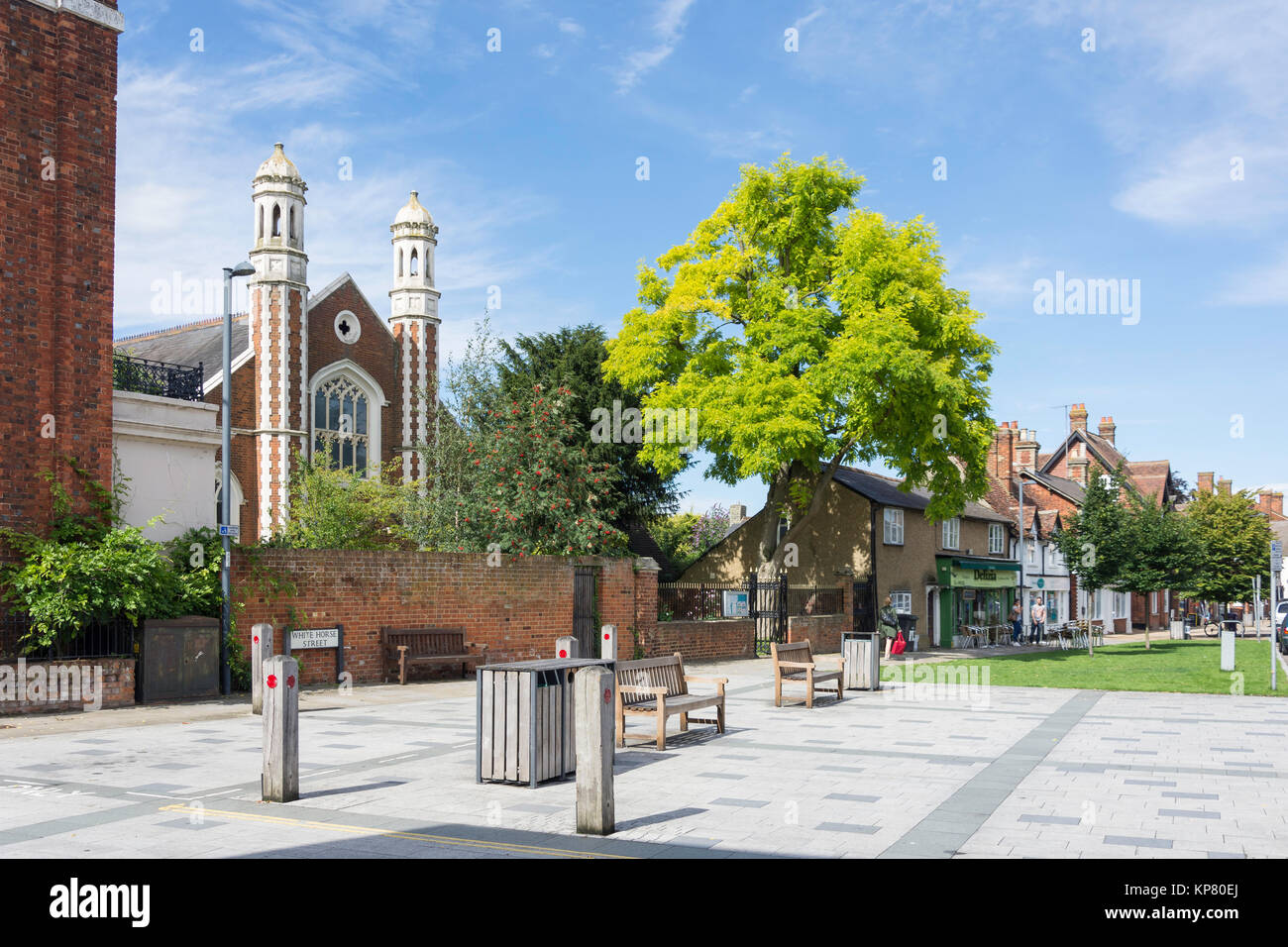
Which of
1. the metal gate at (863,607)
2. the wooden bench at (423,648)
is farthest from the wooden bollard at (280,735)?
the metal gate at (863,607)

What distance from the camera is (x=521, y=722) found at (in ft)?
29.6

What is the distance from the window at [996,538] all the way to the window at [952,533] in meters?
3.75

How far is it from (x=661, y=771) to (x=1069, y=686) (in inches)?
503

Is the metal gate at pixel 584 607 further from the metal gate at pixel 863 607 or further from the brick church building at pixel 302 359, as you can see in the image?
the brick church building at pixel 302 359

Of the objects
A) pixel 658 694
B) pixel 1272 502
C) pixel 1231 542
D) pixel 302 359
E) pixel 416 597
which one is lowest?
pixel 658 694

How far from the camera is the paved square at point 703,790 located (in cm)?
693

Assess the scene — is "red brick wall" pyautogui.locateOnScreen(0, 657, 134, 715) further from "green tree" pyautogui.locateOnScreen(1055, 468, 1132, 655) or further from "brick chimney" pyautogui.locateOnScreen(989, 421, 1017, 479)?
"brick chimney" pyautogui.locateOnScreen(989, 421, 1017, 479)

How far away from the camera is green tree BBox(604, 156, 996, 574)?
26.2 meters

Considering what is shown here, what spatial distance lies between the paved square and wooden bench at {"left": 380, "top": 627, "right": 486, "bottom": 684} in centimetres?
415

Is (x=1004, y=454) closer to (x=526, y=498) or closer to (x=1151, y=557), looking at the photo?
(x=1151, y=557)

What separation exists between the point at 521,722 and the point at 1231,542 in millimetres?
51628

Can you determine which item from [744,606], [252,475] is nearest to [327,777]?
[744,606]

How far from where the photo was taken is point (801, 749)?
36.9 ft

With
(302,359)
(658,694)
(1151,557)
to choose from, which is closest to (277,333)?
(302,359)
